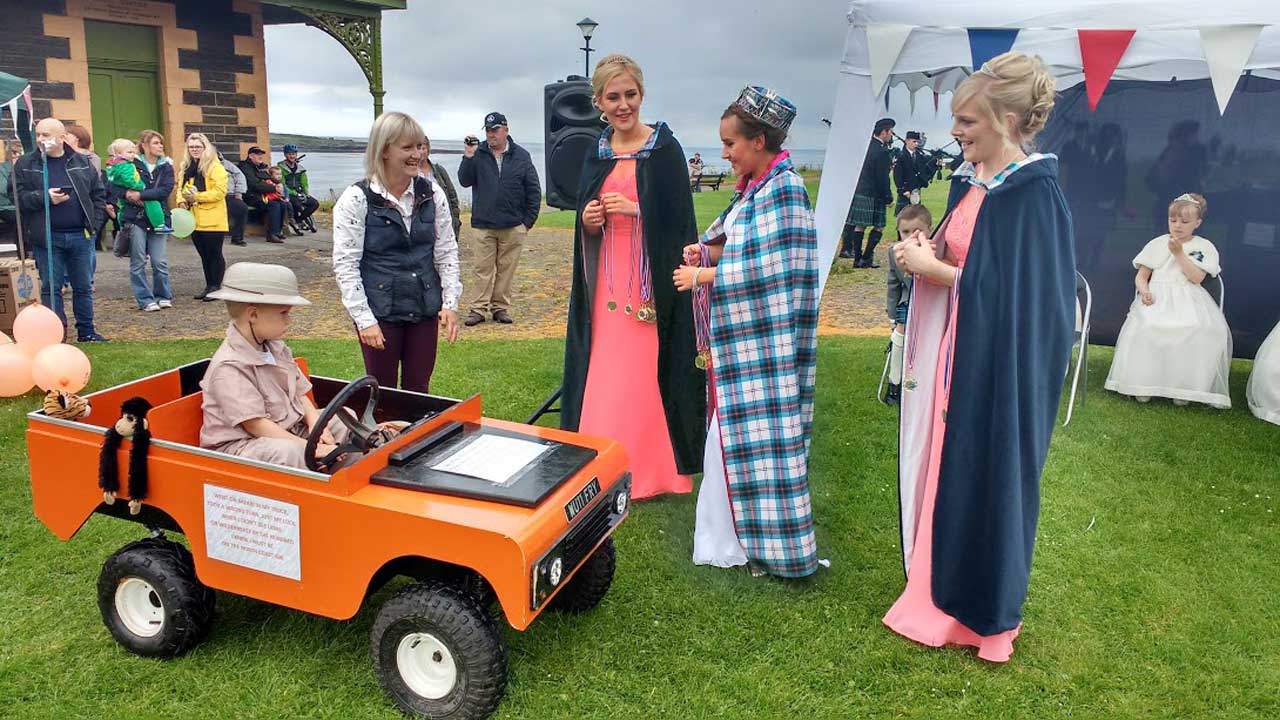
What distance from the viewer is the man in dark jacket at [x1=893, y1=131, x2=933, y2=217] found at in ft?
35.3

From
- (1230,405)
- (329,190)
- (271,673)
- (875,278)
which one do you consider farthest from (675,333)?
(329,190)

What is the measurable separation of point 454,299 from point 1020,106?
254 cm

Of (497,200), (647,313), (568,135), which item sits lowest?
(647,313)

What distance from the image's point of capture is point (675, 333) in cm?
441

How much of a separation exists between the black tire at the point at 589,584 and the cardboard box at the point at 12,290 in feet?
19.4

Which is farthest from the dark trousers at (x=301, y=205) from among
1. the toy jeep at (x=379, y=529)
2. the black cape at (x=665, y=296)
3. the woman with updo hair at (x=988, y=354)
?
the woman with updo hair at (x=988, y=354)

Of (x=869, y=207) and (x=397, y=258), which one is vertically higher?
(x=869, y=207)

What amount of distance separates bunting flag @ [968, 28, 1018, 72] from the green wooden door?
484 inches

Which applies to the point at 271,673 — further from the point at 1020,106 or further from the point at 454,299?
the point at 1020,106

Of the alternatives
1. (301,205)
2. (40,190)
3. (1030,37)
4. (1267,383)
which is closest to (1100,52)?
(1030,37)

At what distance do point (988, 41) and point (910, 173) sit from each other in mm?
6361

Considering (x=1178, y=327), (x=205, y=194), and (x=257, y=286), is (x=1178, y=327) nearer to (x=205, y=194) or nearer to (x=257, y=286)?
(x=257, y=286)

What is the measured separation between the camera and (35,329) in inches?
228

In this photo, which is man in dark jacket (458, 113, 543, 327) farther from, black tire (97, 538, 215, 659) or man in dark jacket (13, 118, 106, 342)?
black tire (97, 538, 215, 659)
